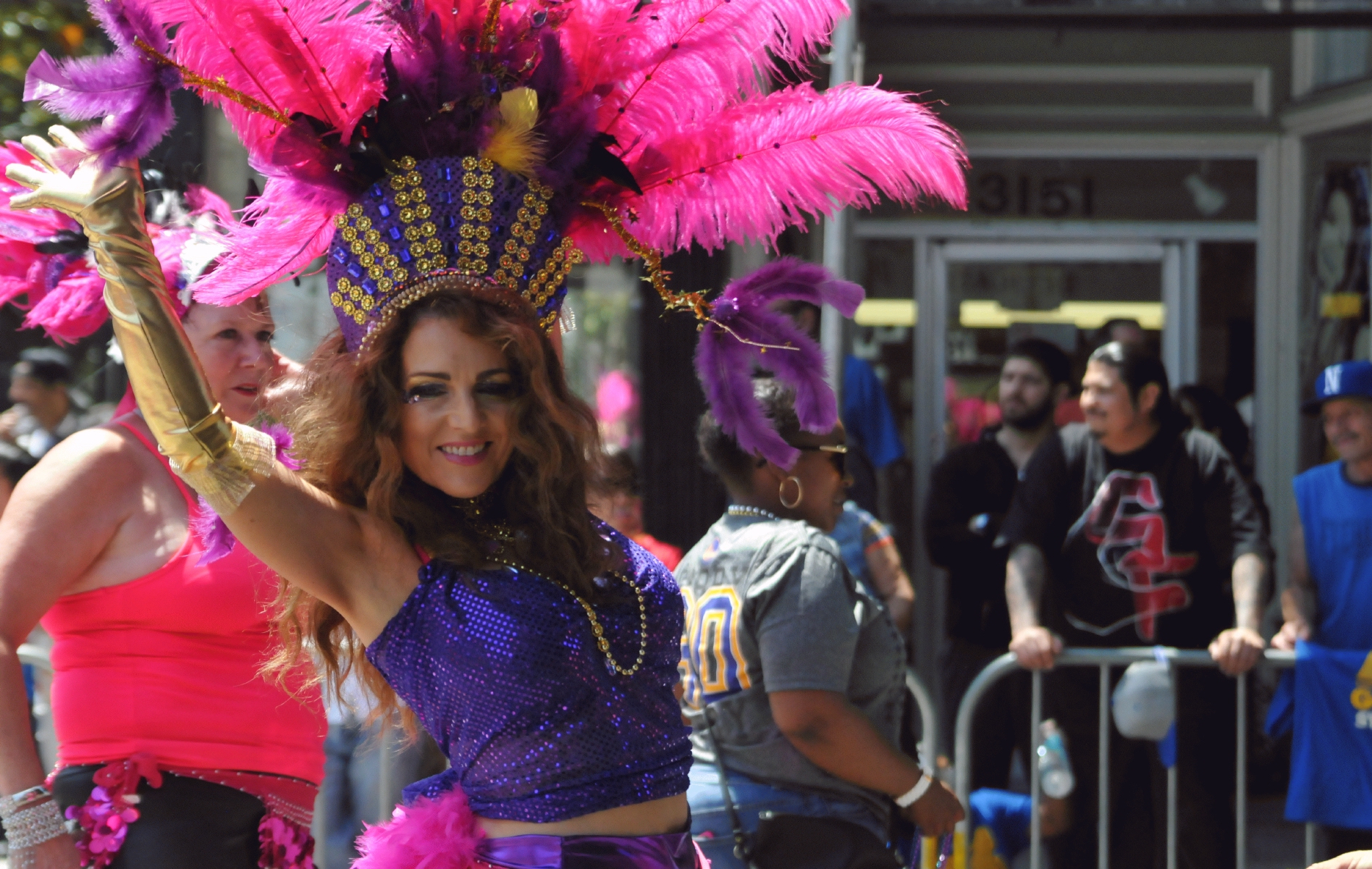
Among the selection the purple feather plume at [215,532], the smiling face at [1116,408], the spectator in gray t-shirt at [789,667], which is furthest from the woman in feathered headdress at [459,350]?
the smiling face at [1116,408]

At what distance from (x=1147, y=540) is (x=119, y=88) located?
12.3 feet

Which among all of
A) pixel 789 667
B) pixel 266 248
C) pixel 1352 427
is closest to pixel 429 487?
pixel 266 248

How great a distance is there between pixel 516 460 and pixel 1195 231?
6.04 m

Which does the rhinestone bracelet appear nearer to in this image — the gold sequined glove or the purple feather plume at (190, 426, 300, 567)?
the purple feather plume at (190, 426, 300, 567)

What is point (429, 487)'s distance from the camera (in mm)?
2254

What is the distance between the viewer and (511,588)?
84.7 inches

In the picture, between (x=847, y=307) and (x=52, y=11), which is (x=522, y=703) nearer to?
(x=847, y=307)

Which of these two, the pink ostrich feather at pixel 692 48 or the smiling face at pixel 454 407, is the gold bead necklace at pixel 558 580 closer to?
the smiling face at pixel 454 407

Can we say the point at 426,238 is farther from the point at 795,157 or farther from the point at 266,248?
the point at 795,157

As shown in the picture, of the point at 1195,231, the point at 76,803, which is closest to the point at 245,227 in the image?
the point at 76,803

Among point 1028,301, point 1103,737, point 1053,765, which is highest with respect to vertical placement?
point 1028,301

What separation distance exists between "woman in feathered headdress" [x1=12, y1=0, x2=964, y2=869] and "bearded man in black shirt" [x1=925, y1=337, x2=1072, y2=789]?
10.6ft

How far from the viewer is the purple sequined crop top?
2.10 metres

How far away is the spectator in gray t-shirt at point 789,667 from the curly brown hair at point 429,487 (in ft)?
3.01
